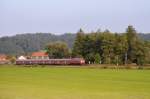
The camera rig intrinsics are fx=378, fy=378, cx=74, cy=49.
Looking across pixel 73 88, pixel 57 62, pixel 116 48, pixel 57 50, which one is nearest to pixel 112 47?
pixel 116 48

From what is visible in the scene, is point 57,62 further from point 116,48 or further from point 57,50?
point 57,50

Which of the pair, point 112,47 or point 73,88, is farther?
point 112,47

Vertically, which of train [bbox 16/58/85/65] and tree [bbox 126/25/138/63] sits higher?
tree [bbox 126/25/138/63]

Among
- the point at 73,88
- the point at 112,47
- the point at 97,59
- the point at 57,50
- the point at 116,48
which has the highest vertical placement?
the point at 57,50

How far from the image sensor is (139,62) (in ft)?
346

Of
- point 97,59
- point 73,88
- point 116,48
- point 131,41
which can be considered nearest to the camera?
point 73,88

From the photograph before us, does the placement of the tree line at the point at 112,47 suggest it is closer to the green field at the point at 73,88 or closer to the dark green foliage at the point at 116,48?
the dark green foliage at the point at 116,48

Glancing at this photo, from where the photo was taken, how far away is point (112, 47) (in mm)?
112812

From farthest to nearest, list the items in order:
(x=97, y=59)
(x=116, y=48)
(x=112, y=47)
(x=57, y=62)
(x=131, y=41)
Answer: (x=131, y=41), (x=112, y=47), (x=116, y=48), (x=57, y=62), (x=97, y=59)

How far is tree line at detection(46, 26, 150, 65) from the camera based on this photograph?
110 metres

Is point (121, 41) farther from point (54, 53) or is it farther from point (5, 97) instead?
point (5, 97)

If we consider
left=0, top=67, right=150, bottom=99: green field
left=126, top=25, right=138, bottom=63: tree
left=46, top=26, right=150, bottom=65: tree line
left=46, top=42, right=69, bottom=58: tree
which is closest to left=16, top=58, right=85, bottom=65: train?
left=46, top=26, right=150, bottom=65: tree line

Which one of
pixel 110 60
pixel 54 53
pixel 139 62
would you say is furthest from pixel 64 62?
pixel 54 53

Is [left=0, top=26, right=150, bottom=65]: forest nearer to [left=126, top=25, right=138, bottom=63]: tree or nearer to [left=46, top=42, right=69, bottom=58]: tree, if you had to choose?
[left=126, top=25, right=138, bottom=63]: tree
